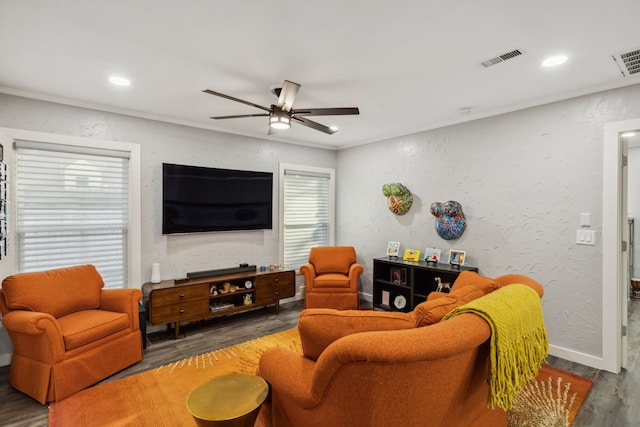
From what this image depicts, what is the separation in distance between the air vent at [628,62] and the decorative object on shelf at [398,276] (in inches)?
111

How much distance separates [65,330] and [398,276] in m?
3.53

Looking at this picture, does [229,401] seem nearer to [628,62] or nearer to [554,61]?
[554,61]

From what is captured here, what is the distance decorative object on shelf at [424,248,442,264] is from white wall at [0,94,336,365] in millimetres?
2109

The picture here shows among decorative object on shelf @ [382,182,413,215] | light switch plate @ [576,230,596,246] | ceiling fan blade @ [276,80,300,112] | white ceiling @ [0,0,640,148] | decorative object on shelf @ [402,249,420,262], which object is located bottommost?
decorative object on shelf @ [402,249,420,262]

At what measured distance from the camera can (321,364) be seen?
129 cm

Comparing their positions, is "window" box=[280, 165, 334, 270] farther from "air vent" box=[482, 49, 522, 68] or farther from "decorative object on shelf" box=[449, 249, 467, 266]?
"air vent" box=[482, 49, 522, 68]

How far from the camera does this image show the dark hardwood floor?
223 centimetres

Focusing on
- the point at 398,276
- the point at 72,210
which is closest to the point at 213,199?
the point at 72,210

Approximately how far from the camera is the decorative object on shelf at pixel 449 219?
390 cm

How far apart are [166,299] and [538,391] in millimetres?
3426

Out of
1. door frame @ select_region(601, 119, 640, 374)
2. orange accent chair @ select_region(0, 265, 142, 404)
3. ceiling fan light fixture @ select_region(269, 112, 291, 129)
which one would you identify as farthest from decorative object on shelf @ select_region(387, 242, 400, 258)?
A: orange accent chair @ select_region(0, 265, 142, 404)

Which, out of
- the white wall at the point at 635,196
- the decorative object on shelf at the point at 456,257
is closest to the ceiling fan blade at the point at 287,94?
the decorative object on shelf at the point at 456,257

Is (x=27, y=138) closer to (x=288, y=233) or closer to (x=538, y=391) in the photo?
(x=288, y=233)

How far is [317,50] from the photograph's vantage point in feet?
7.44
